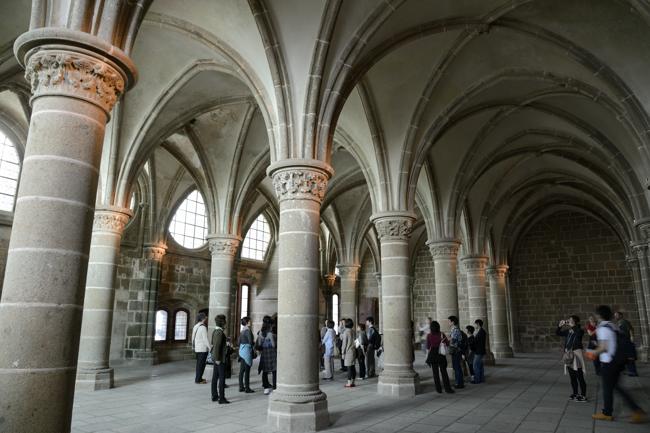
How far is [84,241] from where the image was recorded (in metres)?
3.70

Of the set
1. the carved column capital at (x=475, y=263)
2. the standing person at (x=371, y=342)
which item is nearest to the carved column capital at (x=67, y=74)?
the standing person at (x=371, y=342)

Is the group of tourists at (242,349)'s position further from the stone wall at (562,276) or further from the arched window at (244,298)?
the stone wall at (562,276)

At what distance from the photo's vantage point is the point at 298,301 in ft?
20.5

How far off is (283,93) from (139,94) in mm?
4508

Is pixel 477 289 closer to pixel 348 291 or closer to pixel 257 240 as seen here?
pixel 348 291

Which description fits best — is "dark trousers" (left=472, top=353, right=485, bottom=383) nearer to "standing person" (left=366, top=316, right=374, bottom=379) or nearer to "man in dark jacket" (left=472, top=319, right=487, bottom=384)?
"man in dark jacket" (left=472, top=319, right=487, bottom=384)

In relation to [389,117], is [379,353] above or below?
below

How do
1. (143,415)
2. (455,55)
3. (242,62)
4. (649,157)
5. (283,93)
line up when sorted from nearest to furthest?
(143,415) < (283,93) < (242,62) < (649,157) < (455,55)

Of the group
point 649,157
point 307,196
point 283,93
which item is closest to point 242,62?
point 283,93

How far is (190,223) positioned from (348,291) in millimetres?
6819

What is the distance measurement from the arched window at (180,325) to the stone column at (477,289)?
10.1m

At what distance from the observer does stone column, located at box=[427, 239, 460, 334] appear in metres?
11.8

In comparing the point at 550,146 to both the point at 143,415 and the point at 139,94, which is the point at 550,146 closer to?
the point at 139,94

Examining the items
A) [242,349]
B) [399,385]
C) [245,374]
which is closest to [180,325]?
[245,374]
